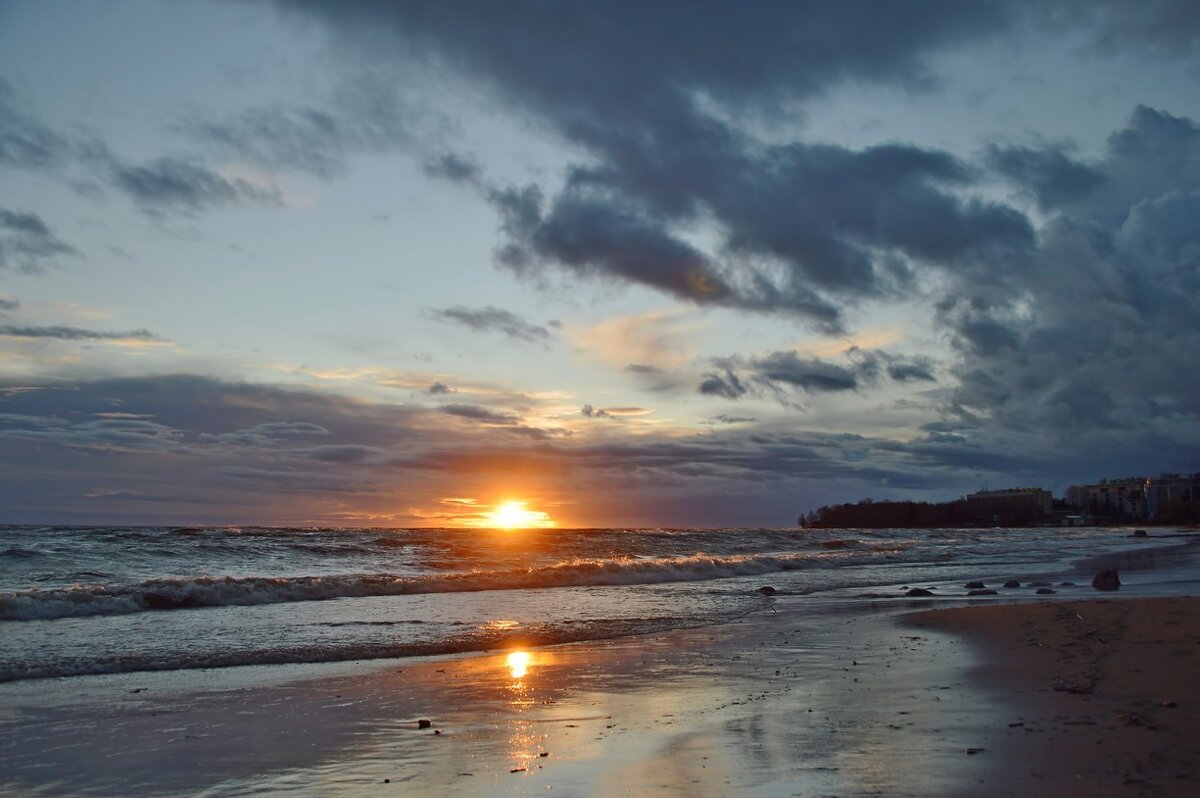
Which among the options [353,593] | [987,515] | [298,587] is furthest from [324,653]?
[987,515]

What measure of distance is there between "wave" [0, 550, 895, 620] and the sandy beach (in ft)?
27.7

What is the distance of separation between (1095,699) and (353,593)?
18967mm

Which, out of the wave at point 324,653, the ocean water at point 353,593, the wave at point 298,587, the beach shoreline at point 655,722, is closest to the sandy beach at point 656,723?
the beach shoreline at point 655,722

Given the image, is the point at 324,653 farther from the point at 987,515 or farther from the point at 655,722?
the point at 987,515

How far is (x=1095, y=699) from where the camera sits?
328 inches

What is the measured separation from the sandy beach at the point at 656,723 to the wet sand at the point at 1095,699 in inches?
1.2

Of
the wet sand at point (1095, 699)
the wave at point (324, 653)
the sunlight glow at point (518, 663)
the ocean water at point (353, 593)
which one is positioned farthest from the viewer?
the ocean water at point (353, 593)

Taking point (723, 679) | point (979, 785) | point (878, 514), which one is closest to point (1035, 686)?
point (723, 679)

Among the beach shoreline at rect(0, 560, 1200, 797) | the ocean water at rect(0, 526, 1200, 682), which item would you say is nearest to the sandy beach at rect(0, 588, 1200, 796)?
the beach shoreline at rect(0, 560, 1200, 797)

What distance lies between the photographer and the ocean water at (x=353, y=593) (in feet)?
46.4

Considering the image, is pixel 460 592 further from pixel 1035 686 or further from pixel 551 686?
pixel 1035 686

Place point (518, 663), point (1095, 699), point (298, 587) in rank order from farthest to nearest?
point (298, 587), point (518, 663), point (1095, 699)

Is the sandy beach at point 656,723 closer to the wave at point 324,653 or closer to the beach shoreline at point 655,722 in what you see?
the beach shoreline at point 655,722

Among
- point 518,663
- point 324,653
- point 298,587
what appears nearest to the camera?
point 518,663
